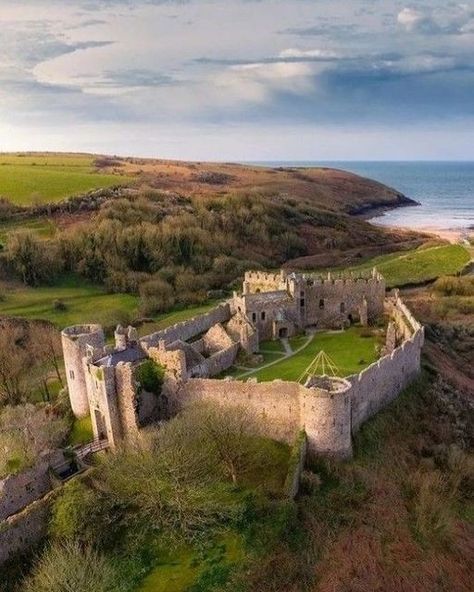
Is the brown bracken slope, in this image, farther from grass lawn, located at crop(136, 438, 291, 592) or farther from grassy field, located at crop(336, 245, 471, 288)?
grass lawn, located at crop(136, 438, 291, 592)

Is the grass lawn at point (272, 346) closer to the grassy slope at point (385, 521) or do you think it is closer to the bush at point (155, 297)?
the grassy slope at point (385, 521)

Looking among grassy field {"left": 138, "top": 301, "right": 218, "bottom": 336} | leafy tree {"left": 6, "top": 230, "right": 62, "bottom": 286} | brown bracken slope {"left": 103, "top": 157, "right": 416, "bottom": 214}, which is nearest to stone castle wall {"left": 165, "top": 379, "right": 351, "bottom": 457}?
grassy field {"left": 138, "top": 301, "right": 218, "bottom": 336}

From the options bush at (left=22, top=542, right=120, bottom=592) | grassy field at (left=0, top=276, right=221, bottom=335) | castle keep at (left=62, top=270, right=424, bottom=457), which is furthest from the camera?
grassy field at (left=0, top=276, right=221, bottom=335)

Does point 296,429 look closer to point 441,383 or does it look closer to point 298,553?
point 298,553

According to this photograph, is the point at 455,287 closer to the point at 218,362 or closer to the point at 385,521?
the point at 218,362

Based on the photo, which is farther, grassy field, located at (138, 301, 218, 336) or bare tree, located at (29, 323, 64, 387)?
grassy field, located at (138, 301, 218, 336)

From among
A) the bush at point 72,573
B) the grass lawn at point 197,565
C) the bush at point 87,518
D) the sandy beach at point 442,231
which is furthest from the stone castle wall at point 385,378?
the sandy beach at point 442,231
